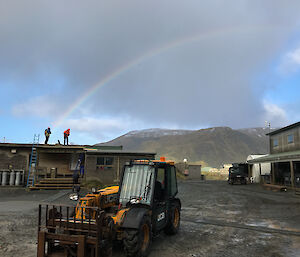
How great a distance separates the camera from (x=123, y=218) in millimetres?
5855

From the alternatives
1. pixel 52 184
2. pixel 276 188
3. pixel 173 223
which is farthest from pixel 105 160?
pixel 276 188

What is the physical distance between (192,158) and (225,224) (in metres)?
124

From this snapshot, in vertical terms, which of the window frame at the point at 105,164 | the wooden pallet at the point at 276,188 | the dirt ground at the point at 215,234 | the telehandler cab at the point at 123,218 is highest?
the window frame at the point at 105,164

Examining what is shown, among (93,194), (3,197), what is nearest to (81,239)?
(93,194)

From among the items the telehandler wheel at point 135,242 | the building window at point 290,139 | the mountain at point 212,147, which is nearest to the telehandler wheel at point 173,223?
the telehandler wheel at point 135,242

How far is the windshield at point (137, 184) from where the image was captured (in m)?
6.63

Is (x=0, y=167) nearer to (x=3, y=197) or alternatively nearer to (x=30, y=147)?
(x=30, y=147)

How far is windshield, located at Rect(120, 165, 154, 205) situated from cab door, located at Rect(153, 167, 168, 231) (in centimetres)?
24

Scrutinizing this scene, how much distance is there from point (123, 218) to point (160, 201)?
147cm

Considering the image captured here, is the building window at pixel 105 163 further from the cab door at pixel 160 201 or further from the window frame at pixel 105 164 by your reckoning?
the cab door at pixel 160 201

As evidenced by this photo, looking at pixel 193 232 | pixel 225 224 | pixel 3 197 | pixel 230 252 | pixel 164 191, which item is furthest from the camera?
pixel 3 197

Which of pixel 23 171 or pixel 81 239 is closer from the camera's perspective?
pixel 81 239

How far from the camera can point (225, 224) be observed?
32.8ft

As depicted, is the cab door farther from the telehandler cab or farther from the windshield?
the windshield
